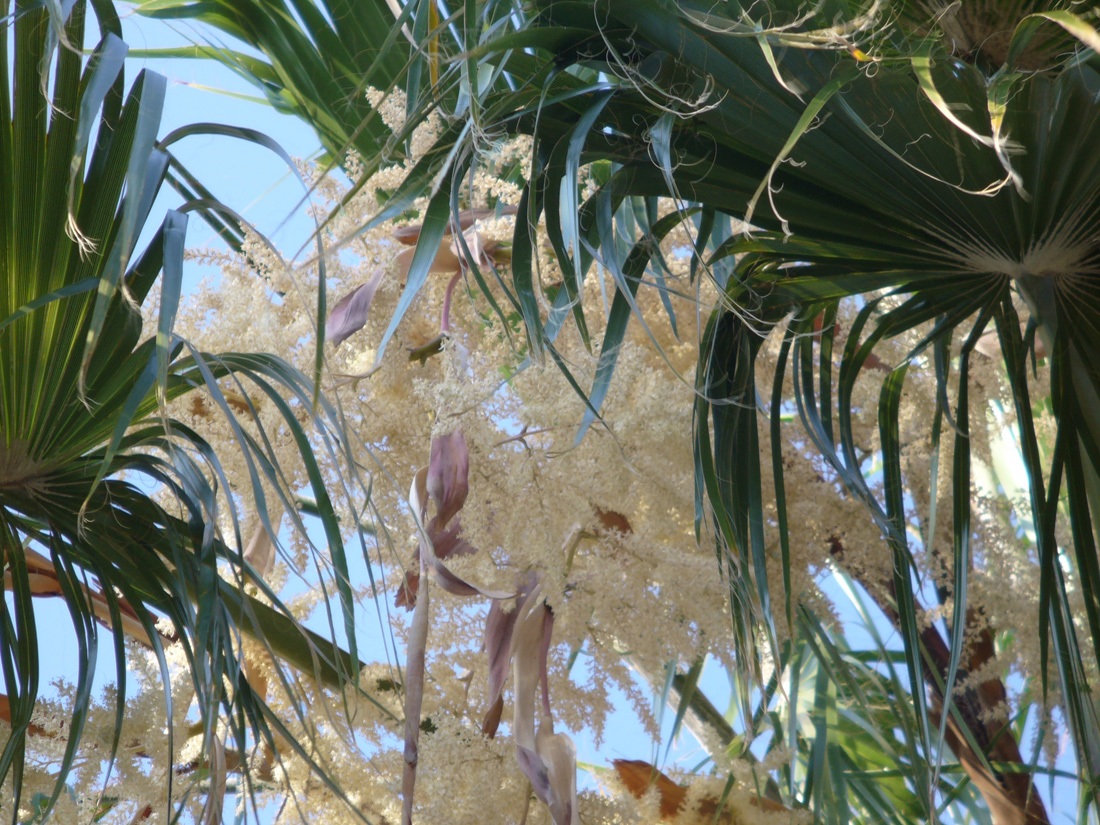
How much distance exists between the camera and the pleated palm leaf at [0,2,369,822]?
1.27 metres

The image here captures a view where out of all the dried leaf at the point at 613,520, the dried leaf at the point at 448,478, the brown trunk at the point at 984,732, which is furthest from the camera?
the brown trunk at the point at 984,732

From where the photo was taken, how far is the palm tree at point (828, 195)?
1094 mm

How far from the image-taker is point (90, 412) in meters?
1.30

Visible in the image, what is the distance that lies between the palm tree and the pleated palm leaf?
0.34m

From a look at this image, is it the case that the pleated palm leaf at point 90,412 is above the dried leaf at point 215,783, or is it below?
above

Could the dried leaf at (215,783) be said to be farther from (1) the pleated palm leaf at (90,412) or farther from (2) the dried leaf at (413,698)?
(2) the dried leaf at (413,698)

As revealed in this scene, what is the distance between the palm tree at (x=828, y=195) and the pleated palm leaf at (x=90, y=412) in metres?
0.34

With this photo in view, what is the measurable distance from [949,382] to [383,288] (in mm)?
977

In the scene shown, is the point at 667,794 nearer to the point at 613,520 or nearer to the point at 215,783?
the point at 613,520

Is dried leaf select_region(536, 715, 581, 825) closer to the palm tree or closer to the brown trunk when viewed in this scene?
the palm tree

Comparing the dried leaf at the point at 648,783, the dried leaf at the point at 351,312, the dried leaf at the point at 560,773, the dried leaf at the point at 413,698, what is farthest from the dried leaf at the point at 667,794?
the dried leaf at the point at 351,312

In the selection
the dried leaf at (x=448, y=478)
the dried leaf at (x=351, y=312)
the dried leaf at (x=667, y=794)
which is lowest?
the dried leaf at (x=667, y=794)

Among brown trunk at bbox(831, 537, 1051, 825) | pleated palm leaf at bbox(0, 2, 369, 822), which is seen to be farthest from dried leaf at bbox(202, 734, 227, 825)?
brown trunk at bbox(831, 537, 1051, 825)

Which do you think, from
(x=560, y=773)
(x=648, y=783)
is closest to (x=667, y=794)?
(x=648, y=783)
